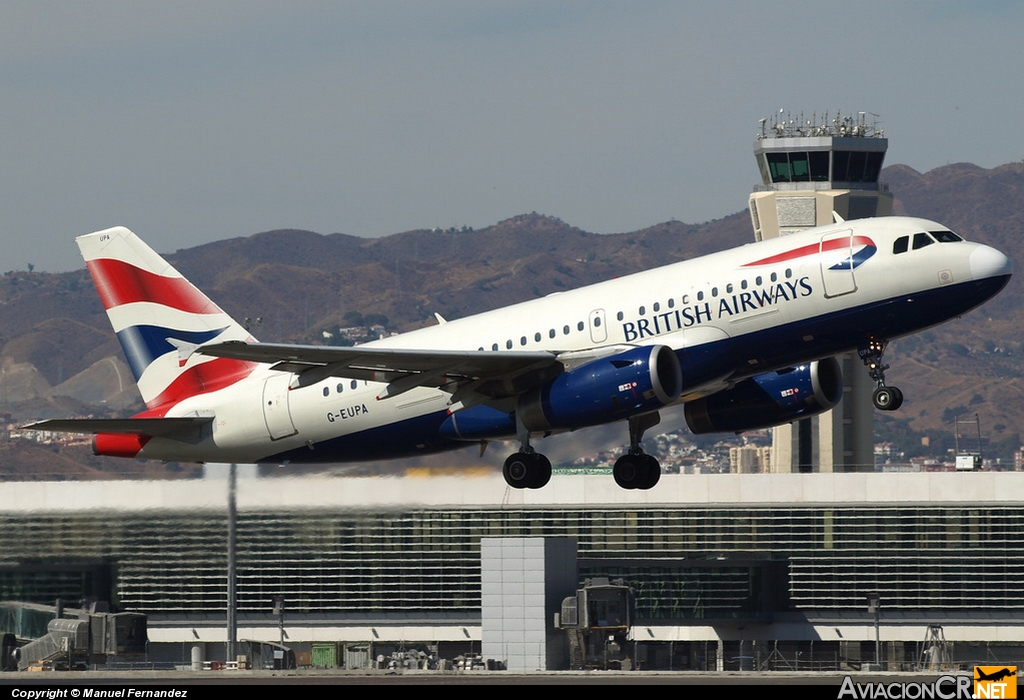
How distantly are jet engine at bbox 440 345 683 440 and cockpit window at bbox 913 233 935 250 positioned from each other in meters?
6.61

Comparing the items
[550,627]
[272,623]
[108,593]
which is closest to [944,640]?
[550,627]

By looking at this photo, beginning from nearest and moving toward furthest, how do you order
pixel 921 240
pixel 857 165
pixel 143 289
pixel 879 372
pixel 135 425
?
pixel 921 240 → pixel 879 372 → pixel 135 425 → pixel 143 289 → pixel 857 165

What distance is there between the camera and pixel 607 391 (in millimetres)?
44406

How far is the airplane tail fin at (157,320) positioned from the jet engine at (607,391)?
9.98m

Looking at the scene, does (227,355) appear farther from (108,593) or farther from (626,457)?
(108,593)

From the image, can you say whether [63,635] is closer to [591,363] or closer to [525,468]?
[525,468]

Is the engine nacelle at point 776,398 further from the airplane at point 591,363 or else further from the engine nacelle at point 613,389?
the engine nacelle at point 613,389

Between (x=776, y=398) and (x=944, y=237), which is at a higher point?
(x=944, y=237)

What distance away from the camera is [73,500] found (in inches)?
3086

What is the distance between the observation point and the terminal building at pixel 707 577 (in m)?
105

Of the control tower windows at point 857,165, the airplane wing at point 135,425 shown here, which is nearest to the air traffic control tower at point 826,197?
the control tower windows at point 857,165

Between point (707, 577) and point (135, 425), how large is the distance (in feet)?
212

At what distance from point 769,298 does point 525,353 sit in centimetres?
636

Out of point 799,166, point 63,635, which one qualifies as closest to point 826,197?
point 799,166
